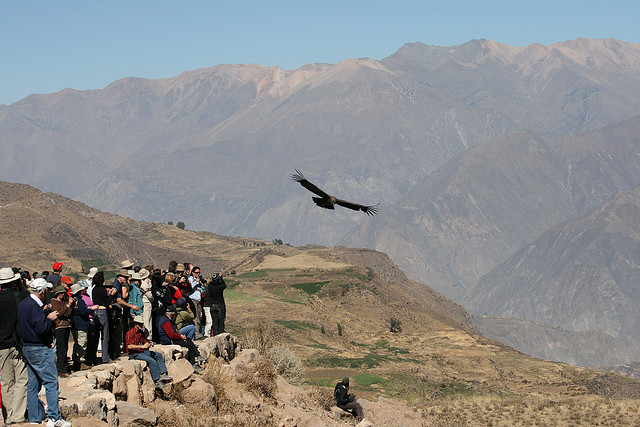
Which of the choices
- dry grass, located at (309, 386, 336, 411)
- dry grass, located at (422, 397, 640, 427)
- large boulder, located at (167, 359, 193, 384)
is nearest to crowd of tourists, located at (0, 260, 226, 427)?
large boulder, located at (167, 359, 193, 384)

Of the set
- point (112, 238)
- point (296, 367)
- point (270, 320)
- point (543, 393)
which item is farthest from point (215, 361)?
point (112, 238)

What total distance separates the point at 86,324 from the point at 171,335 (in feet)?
6.63

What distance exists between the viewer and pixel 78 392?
14164mm

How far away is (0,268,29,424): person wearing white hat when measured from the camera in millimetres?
12461

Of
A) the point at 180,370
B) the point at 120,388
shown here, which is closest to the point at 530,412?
the point at 180,370

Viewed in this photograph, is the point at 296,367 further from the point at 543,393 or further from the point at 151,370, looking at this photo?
the point at 543,393

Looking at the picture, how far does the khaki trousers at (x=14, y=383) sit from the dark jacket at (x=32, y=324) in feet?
0.92

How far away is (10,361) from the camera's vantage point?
494 inches

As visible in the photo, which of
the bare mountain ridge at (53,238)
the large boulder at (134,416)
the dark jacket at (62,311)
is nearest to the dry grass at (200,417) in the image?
the large boulder at (134,416)

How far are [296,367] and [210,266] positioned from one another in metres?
104

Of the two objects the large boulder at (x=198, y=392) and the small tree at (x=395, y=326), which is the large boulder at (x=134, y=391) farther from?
the small tree at (x=395, y=326)

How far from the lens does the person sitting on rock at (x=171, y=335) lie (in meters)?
18.4

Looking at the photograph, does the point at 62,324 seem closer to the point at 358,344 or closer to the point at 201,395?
the point at 201,395

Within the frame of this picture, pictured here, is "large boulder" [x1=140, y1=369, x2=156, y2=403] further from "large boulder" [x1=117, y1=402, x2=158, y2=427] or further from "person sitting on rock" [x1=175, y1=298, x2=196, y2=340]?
"person sitting on rock" [x1=175, y1=298, x2=196, y2=340]
